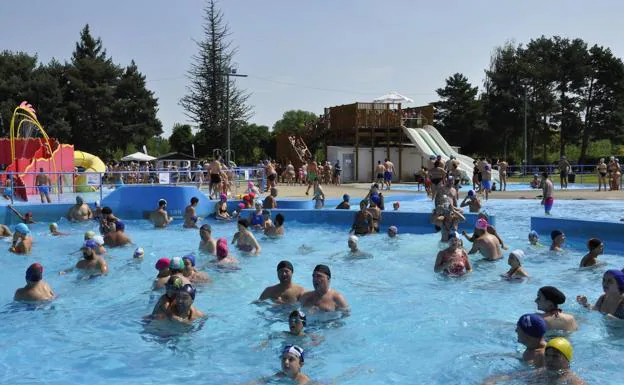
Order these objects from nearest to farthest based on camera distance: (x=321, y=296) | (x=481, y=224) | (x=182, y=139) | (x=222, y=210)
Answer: (x=321, y=296) < (x=481, y=224) < (x=222, y=210) < (x=182, y=139)

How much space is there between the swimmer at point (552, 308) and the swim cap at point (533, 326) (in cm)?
81

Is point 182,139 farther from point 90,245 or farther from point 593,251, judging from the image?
point 593,251

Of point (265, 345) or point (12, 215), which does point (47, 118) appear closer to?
point (12, 215)

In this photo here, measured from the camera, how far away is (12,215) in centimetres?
1633

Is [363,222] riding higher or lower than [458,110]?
lower

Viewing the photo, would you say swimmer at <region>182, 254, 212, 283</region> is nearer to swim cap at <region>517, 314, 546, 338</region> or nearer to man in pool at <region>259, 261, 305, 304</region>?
man in pool at <region>259, 261, 305, 304</region>

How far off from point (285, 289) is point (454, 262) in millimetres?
3017

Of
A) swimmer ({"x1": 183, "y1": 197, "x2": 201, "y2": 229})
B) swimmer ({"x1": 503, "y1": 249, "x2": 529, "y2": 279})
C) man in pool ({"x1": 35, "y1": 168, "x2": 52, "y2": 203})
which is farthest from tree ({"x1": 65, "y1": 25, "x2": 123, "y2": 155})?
swimmer ({"x1": 503, "y1": 249, "x2": 529, "y2": 279})

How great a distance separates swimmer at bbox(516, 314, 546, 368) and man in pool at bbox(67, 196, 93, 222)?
13127mm

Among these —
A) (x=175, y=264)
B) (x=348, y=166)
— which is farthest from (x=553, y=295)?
(x=348, y=166)

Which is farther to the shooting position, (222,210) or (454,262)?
(222,210)

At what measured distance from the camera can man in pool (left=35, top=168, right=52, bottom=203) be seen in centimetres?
1752

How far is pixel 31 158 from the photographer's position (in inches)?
915


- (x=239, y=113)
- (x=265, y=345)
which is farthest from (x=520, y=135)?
(x=265, y=345)
